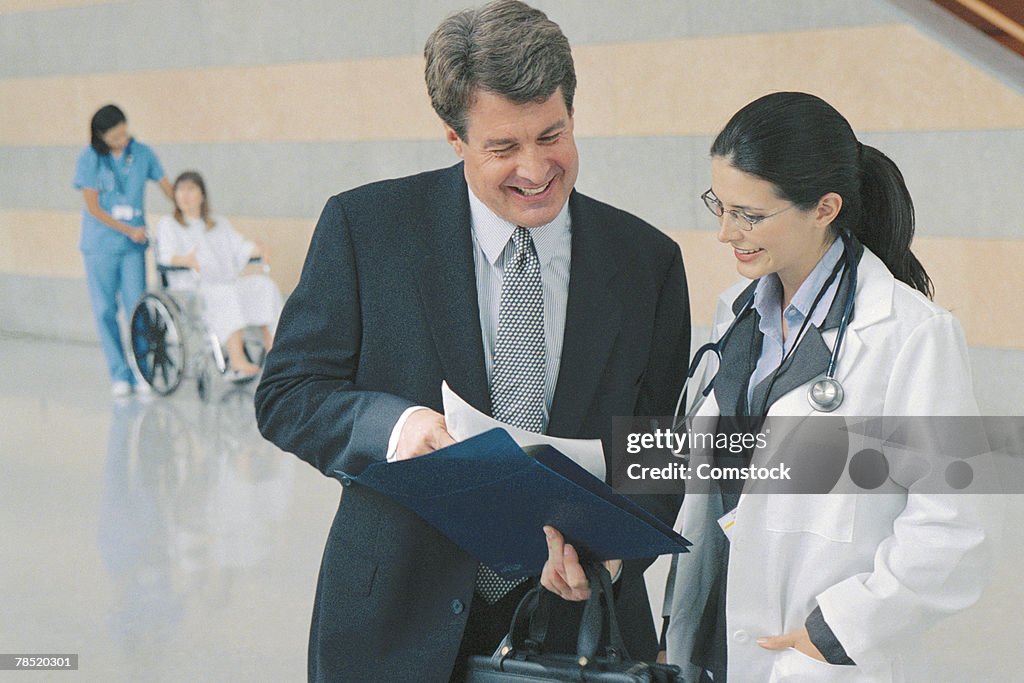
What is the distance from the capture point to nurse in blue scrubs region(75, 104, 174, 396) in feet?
25.5

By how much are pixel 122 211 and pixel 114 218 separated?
71 mm

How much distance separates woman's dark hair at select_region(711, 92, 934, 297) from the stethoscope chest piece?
0.23 m

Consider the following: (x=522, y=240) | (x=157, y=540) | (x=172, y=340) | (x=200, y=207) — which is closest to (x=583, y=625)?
(x=522, y=240)

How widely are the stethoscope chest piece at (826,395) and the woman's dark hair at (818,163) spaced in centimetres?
23

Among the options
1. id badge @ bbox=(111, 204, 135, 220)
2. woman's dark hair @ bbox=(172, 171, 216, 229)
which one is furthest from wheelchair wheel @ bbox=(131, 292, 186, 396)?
id badge @ bbox=(111, 204, 135, 220)

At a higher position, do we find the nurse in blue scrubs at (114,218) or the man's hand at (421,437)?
the nurse in blue scrubs at (114,218)

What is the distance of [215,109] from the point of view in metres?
9.15

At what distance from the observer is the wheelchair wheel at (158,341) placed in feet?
24.3

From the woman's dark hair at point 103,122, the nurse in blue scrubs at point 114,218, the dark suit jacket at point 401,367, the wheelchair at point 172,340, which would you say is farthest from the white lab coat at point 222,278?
the dark suit jacket at point 401,367

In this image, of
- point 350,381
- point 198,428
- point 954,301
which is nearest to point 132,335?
point 198,428

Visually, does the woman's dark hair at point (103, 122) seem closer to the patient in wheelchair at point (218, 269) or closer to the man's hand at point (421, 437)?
the patient in wheelchair at point (218, 269)

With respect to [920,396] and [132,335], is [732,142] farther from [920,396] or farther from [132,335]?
[132,335]

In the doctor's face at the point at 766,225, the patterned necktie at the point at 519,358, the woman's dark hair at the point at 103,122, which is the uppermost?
the woman's dark hair at the point at 103,122

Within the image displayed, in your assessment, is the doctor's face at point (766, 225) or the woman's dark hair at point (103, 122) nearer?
the doctor's face at point (766, 225)
